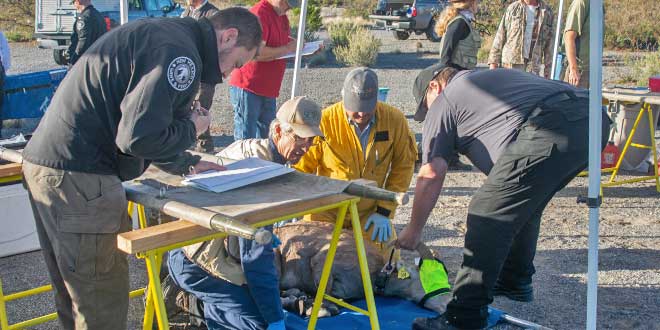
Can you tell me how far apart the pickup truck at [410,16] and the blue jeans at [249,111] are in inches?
542

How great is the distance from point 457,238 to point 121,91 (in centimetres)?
334

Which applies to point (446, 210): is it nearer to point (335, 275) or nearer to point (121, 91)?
point (335, 275)

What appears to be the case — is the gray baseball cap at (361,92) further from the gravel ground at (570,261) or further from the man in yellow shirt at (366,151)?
the gravel ground at (570,261)

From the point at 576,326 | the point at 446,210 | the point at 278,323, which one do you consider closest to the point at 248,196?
the point at 278,323

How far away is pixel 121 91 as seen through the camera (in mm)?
2404

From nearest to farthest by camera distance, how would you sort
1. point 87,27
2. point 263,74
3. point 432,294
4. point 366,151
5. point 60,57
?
point 432,294
point 366,151
point 263,74
point 87,27
point 60,57

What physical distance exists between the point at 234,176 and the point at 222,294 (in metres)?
0.78

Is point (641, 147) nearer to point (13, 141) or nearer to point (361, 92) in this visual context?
point (361, 92)

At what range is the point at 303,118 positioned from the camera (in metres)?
3.38

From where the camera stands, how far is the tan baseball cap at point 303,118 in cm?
336

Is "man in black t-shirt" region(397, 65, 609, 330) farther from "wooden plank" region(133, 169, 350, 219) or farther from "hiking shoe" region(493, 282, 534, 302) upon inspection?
"wooden plank" region(133, 169, 350, 219)

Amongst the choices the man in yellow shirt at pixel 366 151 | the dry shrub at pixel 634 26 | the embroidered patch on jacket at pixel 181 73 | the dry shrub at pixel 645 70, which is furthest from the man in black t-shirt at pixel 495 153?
the dry shrub at pixel 634 26

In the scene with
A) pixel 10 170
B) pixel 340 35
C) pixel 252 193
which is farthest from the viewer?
pixel 340 35

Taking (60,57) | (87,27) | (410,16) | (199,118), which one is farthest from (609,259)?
(410,16)
